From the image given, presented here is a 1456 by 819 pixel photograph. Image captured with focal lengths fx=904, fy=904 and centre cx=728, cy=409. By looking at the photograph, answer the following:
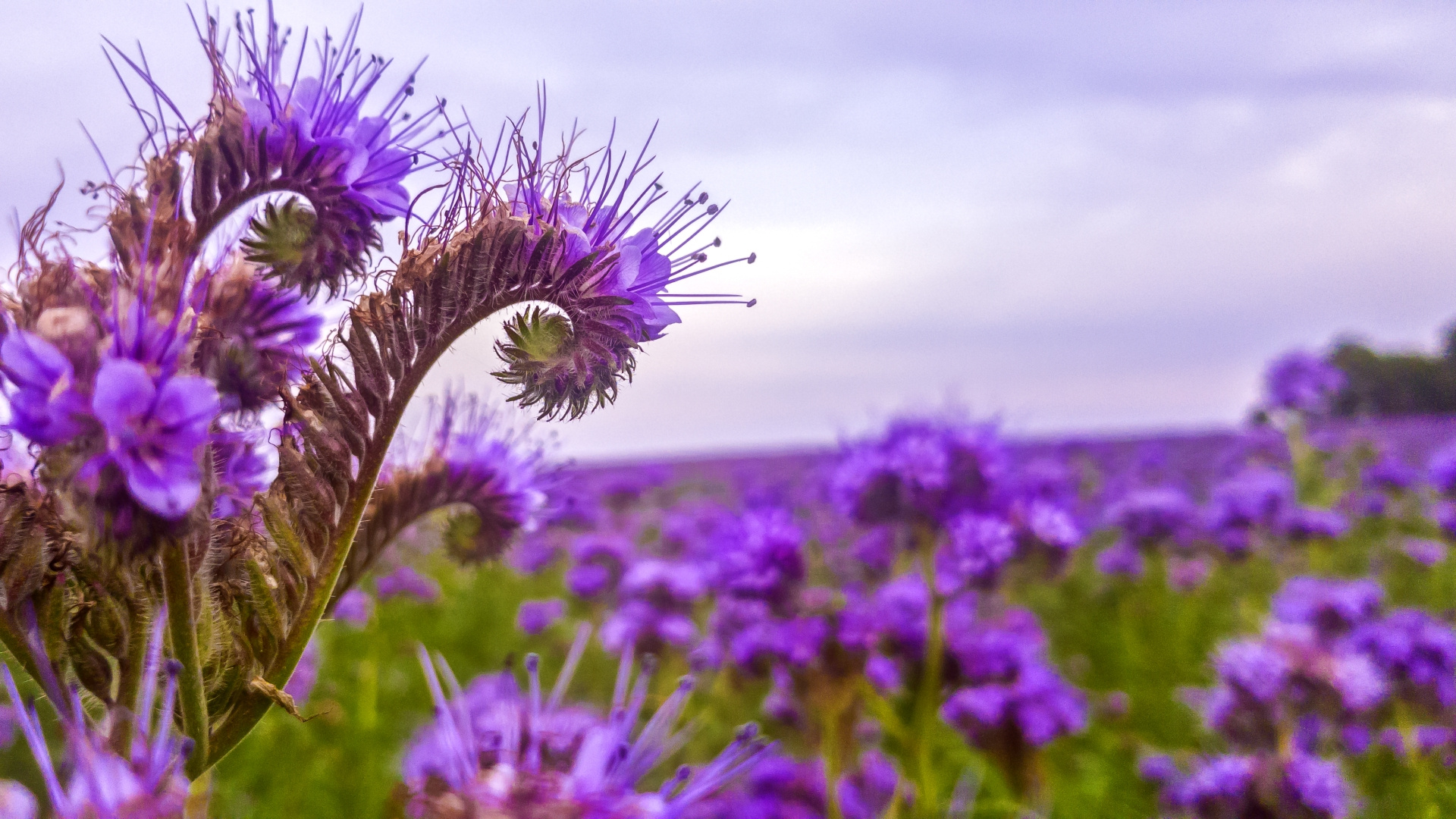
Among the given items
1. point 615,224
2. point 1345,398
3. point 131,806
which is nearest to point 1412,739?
point 615,224

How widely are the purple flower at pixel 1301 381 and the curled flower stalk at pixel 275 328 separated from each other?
6.75m

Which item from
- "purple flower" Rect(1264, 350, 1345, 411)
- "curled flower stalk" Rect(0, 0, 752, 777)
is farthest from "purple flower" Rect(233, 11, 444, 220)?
"purple flower" Rect(1264, 350, 1345, 411)

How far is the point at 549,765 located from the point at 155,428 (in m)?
0.63

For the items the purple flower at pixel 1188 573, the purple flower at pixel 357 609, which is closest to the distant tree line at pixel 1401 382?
the purple flower at pixel 1188 573

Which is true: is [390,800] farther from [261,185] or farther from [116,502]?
[261,185]

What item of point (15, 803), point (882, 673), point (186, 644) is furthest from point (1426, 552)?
point (15, 803)

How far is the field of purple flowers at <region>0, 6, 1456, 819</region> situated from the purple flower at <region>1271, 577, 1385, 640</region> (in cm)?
2

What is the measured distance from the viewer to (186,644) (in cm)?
79

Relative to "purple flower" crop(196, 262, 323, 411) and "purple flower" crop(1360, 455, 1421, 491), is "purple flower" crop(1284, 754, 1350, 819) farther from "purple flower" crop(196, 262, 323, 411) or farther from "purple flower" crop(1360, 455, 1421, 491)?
"purple flower" crop(1360, 455, 1421, 491)

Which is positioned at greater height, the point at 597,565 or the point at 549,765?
the point at 549,765

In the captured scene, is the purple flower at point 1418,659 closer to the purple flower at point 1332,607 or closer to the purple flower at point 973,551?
the purple flower at point 1332,607

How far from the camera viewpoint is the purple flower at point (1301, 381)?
6430 millimetres

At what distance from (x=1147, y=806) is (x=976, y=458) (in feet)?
5.05

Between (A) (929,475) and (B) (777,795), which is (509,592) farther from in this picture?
(A) (929,475)
